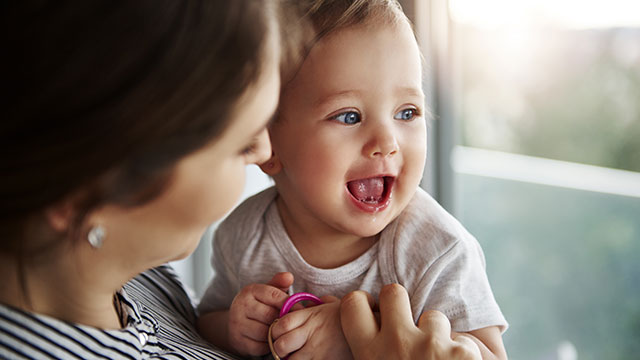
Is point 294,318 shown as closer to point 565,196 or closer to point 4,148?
point 4,148

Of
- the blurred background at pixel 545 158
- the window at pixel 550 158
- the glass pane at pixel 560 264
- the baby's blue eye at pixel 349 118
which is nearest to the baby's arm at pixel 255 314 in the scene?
the baby's blue eye at pixel 349 118

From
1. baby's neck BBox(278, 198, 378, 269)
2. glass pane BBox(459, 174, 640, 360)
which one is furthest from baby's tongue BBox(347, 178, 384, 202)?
glass pane BBox(459, 174, 640, 360)

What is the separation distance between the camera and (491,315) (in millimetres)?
889

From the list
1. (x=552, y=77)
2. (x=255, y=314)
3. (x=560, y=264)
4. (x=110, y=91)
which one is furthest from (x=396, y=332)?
(x=560, y=264)

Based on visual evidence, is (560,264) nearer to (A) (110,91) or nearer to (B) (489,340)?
(B) (489,340)

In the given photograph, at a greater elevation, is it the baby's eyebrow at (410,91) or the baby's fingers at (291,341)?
the baby's eyebrow at (410,91)

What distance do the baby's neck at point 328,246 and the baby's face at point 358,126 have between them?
7cm

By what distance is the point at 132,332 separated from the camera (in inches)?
29.7

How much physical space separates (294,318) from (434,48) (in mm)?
1499

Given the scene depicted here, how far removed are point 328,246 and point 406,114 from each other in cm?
26

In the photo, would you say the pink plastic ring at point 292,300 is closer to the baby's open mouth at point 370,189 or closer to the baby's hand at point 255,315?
the baby's hand at point 255,315

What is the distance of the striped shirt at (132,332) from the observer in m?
0.66

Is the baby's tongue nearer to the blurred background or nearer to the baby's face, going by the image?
the baby's face

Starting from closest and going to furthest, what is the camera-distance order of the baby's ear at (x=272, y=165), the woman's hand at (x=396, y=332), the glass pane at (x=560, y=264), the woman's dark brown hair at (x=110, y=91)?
1. the woman's dark brown hair at (x=110, y=91)
2. the woman's hand at (x=396, y=332)
3. the baby's ear at (x=272, y=165)
4. the glass pane at (x=560, y=264)
